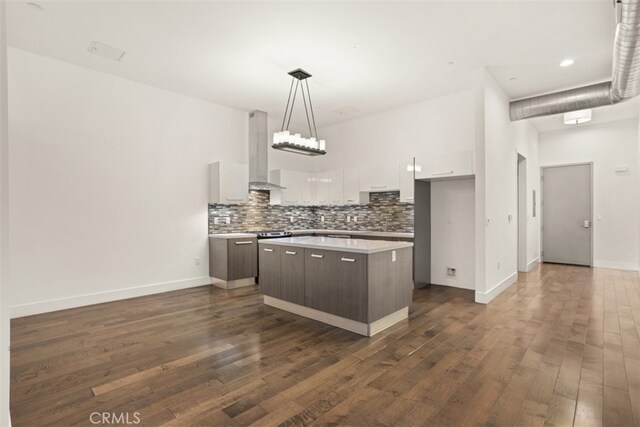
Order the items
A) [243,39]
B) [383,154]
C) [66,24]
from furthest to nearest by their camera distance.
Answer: [383,154] < [243,39] < [66,24]

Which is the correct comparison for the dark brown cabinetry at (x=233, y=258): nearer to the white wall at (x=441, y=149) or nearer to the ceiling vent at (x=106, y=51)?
the white wall at (x=441, y=149)

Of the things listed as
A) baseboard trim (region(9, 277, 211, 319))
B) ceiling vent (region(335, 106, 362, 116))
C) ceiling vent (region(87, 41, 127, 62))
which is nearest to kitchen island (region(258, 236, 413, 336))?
baseboard trim (region(9, 277, 211, 319))

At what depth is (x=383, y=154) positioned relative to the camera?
623cm

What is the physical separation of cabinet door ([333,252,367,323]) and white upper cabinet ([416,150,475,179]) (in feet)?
8.57

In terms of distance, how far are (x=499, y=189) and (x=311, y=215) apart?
4007 millimetres

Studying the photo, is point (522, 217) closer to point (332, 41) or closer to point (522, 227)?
point (522, 227)

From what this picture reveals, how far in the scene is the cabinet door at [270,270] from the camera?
4.18 meters

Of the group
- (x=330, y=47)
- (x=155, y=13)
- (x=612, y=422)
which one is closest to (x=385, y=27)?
(x=330, y=47)

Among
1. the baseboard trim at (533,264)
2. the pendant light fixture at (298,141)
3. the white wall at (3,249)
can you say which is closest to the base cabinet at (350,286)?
the pendant light fixture at (298,141)

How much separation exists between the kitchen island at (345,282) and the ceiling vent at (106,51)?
301 centimetres

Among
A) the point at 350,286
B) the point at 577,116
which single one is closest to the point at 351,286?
the point at 350,286

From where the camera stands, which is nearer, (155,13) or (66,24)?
(155,13)

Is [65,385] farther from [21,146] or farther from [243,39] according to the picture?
[243,39]

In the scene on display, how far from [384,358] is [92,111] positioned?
16.0ft
